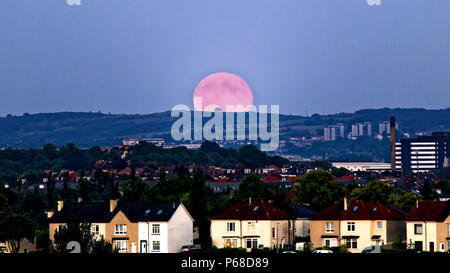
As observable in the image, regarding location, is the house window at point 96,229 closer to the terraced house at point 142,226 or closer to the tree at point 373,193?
the terraced house at point 142,226

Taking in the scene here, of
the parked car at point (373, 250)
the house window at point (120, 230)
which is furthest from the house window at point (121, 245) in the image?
the parked car at point (373, 250)

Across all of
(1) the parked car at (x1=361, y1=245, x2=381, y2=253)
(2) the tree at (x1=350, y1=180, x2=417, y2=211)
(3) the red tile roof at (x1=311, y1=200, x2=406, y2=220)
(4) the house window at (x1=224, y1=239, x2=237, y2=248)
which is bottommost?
(1) the parked car at (x1=361, y1=245, x2=381, y2=253)

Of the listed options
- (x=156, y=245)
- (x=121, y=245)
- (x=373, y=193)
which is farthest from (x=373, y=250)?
(x=373, y=193)

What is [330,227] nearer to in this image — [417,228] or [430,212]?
[417,228]

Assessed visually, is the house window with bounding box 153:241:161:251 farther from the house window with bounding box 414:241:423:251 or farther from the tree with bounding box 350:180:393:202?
the tree with bounding box 350:180:393:202

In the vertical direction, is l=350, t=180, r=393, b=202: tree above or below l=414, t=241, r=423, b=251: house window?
above

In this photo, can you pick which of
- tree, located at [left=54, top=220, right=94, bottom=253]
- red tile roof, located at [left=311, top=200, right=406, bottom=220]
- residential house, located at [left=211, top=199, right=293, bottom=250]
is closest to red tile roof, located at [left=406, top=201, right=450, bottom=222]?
red tile roof, located at [left=311, top=200, right=406, bottom=220]

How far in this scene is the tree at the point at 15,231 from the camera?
3295 inches

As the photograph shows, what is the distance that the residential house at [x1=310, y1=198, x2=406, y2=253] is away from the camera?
83.4 metres

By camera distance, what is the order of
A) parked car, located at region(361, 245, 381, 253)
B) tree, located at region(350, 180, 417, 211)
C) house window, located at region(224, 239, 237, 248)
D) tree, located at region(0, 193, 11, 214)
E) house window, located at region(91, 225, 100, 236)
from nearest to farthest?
parked car, located at region(361, 245, 381, 253)
house window, located at region(224, 239, 237, 248)
house window, located at region(91, 225, 100, 236)
tree, located at region(350, 180, 417, 211)
tree, located at region(0, 193, 11, 214)

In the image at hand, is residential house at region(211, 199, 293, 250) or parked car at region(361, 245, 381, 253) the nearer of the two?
parked car at region(361, 245, 381, 253)
